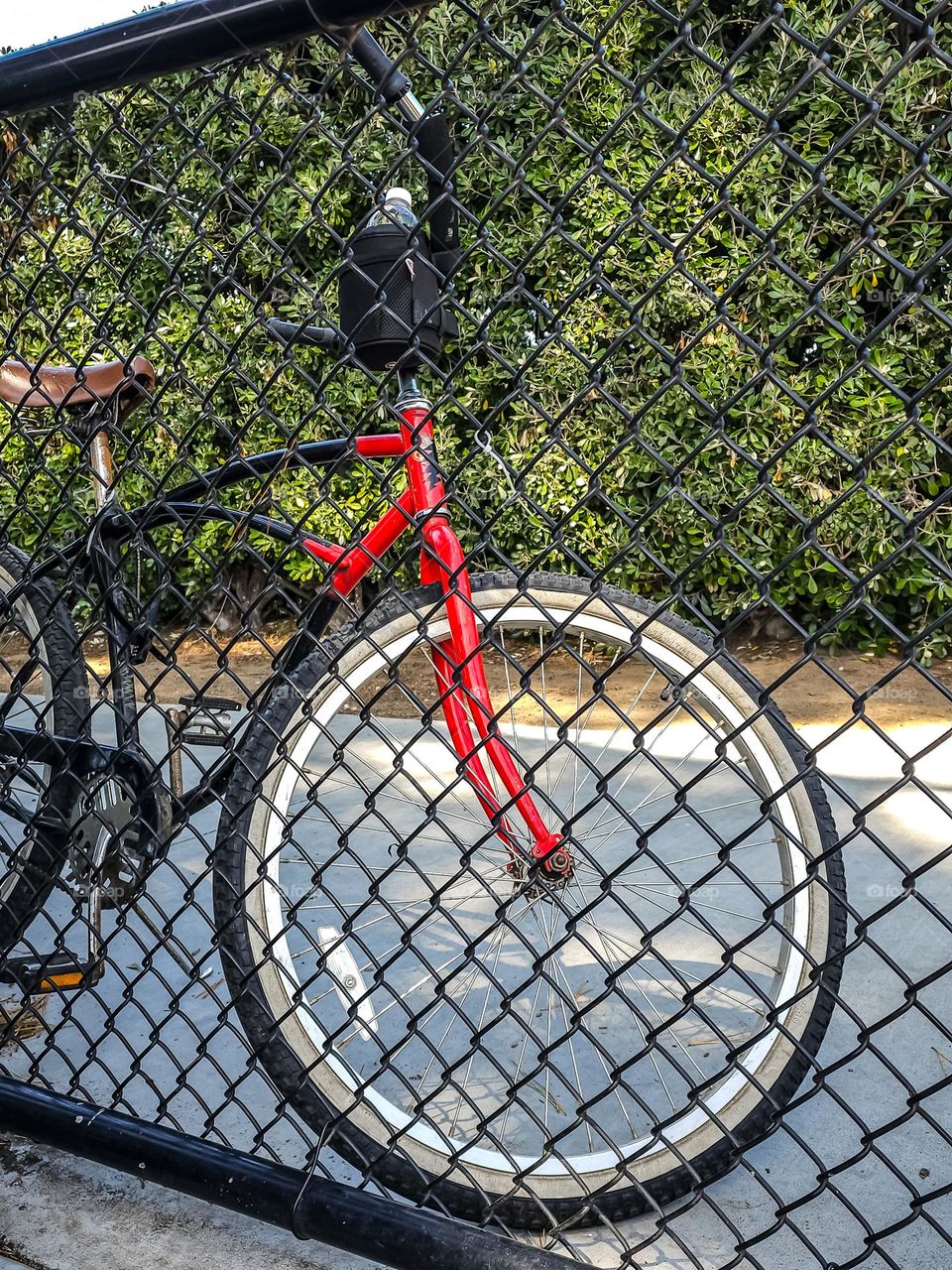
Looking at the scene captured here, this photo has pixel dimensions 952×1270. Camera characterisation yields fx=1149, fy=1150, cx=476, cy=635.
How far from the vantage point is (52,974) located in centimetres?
213

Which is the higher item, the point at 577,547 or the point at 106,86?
the point at 106,86

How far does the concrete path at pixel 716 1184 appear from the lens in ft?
5.73

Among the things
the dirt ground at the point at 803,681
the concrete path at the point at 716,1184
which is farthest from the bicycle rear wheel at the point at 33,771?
the dirt ground at the point at 803,681

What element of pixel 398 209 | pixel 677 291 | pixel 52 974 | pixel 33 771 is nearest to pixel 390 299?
pixel 398 209

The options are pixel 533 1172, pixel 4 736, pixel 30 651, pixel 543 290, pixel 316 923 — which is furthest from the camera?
pixel 543 290

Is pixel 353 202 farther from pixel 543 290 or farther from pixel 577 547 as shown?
pixel 577 547

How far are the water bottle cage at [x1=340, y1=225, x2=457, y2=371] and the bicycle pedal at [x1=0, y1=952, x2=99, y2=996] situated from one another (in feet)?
4.00

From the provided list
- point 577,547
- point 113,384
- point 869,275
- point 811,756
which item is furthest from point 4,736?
point 869,275

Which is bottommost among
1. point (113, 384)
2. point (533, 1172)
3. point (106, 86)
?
point (533, 1172)

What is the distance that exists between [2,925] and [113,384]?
110 centimetres

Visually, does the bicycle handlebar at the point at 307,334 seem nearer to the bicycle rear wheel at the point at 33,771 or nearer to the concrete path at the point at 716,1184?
the bicycle rear wheel at the point at 33,771

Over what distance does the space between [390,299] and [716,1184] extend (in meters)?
1.52

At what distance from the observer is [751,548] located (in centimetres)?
443

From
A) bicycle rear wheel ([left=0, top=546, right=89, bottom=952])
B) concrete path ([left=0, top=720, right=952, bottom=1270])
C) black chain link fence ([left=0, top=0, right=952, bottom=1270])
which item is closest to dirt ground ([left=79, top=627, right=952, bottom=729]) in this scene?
black chain link fence ([left=0, top=0, right=952, bottom=1270])
